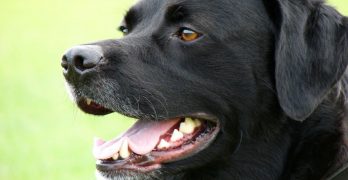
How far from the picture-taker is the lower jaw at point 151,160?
3699 mm

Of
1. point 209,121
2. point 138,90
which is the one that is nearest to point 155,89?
point 138,90

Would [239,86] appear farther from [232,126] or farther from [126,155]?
[126,155]

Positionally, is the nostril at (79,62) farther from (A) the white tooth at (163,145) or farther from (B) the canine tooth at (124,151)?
(A) the white tooth at (163,145)

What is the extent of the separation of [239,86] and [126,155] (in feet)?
2.40

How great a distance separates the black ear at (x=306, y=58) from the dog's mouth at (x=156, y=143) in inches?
17.4

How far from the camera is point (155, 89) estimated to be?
3760 millimetres

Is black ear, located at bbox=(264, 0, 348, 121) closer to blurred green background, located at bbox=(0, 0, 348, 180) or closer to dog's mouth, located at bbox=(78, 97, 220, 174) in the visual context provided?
dog's mouth, located at bbox=(78, 97, 220, 174)

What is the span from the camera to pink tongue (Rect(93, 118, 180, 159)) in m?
3.76

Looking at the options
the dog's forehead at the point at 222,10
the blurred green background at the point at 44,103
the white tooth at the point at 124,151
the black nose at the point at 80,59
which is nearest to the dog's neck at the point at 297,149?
the white tooth at the point at 124,151

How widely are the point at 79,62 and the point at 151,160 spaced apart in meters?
0.65

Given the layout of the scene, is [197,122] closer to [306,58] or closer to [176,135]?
[176,135]

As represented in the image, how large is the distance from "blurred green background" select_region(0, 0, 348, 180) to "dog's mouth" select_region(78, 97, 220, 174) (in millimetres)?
386

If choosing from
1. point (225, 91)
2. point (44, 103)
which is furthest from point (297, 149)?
point (44, 103)

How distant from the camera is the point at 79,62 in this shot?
143 inches
